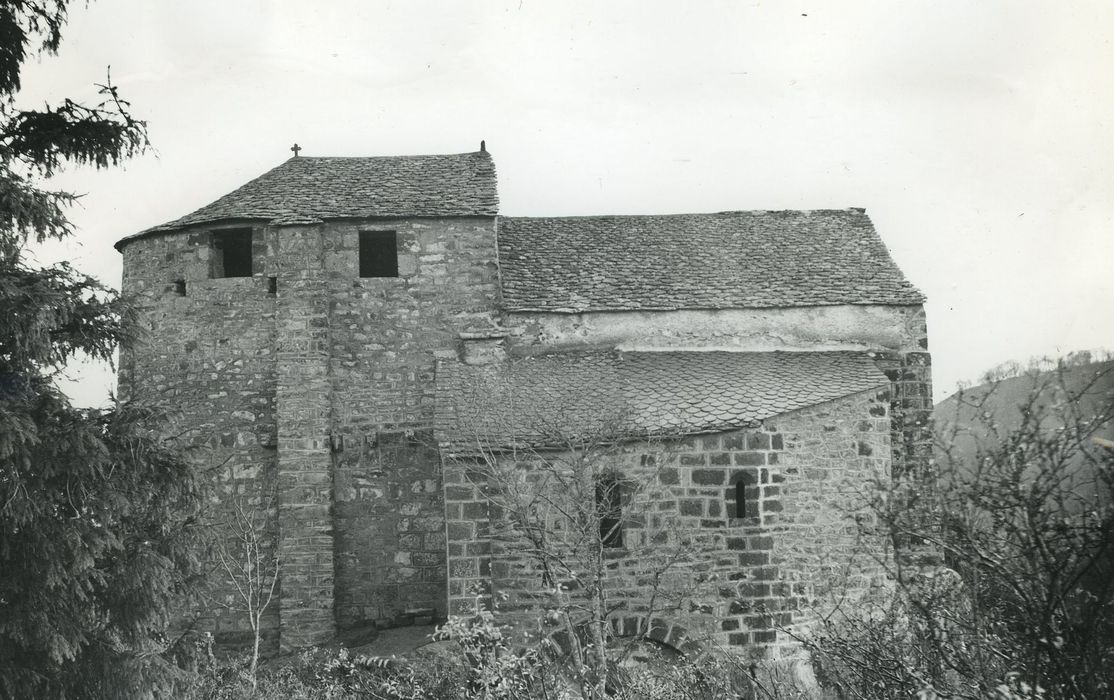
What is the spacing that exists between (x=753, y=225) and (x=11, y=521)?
1245 centimetres

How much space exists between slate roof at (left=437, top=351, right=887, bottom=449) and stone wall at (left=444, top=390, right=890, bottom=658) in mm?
297

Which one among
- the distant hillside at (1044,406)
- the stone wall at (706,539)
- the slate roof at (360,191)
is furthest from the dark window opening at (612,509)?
the slate roof at (360,191)

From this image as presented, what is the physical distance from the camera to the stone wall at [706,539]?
11188 millimetres

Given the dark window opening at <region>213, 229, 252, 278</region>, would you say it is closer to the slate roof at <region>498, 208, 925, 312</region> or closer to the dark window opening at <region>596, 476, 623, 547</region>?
the slate roof at <region>498, 208, 925, 312</region>

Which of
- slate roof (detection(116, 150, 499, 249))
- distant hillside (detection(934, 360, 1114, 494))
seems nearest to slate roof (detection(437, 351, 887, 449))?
distant hillside (detection(934, 360, 1114, 494))

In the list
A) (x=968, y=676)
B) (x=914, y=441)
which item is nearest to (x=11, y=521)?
(x=968, y=676)

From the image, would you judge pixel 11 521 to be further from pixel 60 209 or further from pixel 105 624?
pixel 60 209

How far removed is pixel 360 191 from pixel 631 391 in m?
5.41

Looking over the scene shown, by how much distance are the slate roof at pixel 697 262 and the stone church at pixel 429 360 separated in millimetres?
57

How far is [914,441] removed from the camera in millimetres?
14297

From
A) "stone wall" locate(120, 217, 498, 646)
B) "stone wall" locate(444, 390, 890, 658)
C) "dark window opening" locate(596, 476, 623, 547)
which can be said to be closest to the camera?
"stone wall" locate(444, 390, 890, 658)

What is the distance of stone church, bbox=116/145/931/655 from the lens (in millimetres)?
12289

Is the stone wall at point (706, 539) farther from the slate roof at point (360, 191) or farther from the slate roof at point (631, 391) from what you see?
the slate roof at point (360, 191)

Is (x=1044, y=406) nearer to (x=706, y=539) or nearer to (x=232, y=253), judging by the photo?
(x=706, y=539)
